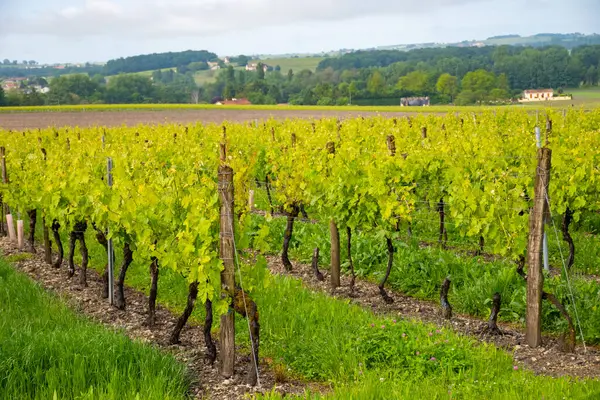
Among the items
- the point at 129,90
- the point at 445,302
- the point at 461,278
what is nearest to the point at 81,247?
the point at 445,302

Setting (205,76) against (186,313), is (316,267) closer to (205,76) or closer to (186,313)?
(186,313)

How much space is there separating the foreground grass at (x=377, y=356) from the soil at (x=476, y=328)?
449 mm

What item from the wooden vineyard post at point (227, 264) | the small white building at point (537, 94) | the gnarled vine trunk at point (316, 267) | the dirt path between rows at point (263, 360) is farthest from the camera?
the small white building at point (537, 94)

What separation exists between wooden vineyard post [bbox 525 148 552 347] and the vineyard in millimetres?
23

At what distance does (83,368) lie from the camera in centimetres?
606

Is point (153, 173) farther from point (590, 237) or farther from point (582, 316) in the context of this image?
point (590, 237)

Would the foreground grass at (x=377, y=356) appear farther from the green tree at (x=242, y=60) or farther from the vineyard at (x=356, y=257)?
the green tree at (x=242, y=60)

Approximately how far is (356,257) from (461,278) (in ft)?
6.14

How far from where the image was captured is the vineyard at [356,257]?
653cm

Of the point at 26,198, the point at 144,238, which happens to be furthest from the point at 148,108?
the point at 144,238

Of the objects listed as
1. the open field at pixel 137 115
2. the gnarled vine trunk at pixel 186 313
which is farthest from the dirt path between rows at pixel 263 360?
the open field at pixel 137 115

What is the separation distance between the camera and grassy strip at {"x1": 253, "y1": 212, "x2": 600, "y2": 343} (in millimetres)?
7879

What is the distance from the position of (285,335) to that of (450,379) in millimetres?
2034

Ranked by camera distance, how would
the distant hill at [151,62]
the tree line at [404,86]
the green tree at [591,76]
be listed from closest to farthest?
the tree line at [404,86], the green tree at [591,76], the distant hill at [151,62]
